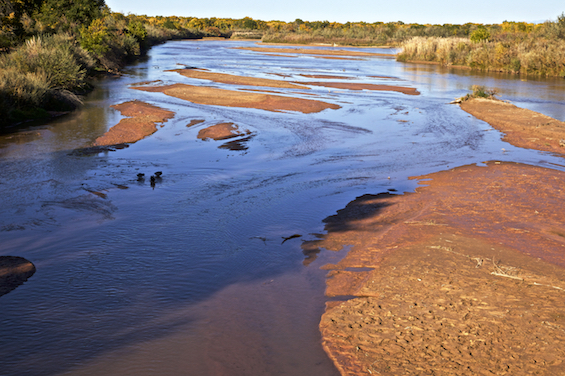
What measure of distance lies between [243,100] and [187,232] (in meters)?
15.0

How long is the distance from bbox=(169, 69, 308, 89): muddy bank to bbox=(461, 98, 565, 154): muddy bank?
10152 millimetres

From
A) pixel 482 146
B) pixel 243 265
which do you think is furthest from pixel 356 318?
pixel 482 146

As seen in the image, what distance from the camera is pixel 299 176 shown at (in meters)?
11.0

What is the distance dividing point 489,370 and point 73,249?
5698mm

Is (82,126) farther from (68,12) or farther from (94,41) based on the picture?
(68,12)

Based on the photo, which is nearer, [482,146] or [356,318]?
[356,318]

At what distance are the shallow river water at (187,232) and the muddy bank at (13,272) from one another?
0.13 meters

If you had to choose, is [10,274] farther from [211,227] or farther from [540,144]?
[540,144]

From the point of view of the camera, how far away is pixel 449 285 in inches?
222

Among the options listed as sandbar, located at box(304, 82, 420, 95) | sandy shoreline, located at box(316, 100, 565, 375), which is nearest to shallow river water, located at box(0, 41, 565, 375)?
sandy shoreline, located at box(316, 100, 565, 375)

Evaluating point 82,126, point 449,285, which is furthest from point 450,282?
point 82,126

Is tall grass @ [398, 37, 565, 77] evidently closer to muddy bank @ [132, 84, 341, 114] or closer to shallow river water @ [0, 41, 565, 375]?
muddy bank @ [132, 84, 341, 114]

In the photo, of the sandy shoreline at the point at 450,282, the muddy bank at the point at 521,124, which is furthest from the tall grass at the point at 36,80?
the muddy bank at the point at 521,124

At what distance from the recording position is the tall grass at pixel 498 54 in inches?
1474
